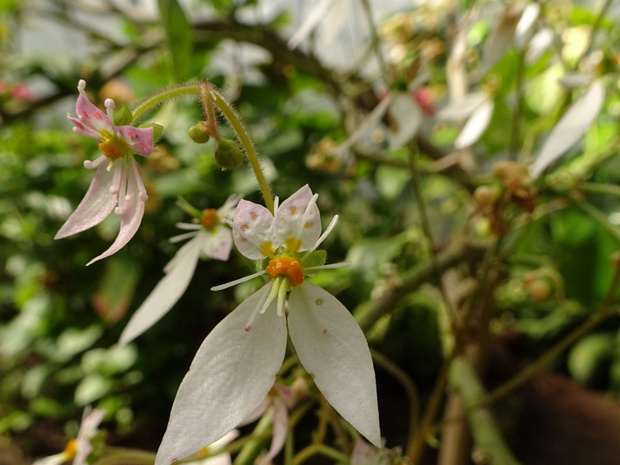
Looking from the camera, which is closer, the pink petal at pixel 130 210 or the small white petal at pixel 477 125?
the pink petal at pixel 130 210

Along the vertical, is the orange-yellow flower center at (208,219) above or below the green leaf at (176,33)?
below

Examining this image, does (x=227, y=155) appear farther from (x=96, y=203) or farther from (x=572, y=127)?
(x=572, y=127)

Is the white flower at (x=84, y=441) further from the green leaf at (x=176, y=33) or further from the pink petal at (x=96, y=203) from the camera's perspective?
the green leaf at (x=176, y=33)

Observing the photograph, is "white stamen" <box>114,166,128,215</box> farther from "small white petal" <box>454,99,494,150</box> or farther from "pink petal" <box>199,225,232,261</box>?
"small white petal" <box>454,99,494,150</box>

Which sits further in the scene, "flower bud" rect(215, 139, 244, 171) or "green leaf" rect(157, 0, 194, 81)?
"green leaf" rect(157, 0, 194, 81)

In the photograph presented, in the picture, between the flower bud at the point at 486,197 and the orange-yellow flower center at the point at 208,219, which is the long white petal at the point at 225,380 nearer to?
the orange-yellow flower center at the point at 208,219

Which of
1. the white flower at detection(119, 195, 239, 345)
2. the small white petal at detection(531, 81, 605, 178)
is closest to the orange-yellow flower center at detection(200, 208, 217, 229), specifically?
the white flower at detection(119, 195, 239, 345)

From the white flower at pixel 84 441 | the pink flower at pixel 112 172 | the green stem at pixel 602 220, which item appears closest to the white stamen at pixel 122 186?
the pink flower at pixel 112 172

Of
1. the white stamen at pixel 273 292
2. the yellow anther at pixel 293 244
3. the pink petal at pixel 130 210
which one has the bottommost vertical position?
the white stamen at pixel 273 292
